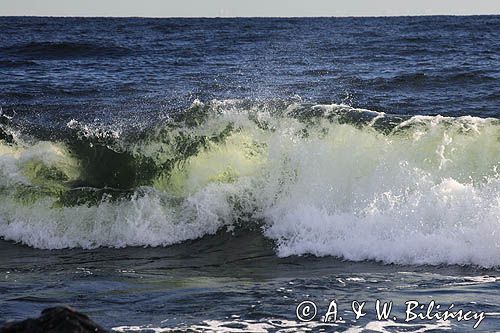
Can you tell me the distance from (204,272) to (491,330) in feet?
10.8

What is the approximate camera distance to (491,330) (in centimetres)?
586

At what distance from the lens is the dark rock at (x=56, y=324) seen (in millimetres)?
4133

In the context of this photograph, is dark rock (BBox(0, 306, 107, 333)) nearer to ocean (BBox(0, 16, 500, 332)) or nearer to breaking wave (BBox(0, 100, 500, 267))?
ocean (BBox(0, 16, 500, 332))

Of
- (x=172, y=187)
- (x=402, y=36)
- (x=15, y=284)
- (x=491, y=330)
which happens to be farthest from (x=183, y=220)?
(x=402, y=36)

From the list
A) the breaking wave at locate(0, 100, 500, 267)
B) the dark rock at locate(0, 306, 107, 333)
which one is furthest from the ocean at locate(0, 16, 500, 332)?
the dark rock at locate(0, 306, 107, 333)

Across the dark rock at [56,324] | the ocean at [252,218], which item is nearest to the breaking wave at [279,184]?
the ocean at [252,218]

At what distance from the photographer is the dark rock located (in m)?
4.13

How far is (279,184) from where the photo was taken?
1036 centimetres

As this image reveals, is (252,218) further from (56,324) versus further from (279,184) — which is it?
(56,324)

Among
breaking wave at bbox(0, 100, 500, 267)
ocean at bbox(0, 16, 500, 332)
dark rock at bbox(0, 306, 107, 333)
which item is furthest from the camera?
breaking wave at bbox(0, 100, 500, 267)

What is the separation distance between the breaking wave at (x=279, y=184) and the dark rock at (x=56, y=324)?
4.65 meters

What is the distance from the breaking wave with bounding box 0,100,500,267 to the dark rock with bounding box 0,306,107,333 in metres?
4.65

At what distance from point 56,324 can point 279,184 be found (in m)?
6.35

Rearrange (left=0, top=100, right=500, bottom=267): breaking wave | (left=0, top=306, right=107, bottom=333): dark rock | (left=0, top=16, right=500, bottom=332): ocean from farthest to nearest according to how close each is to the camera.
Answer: (left=0, top=100, right=500, bottom=267): breaking wave → (left=0, top=16, right=500, bottom=332): ocean → (left=0, top=306, right=107, bottom=333): dark rock
